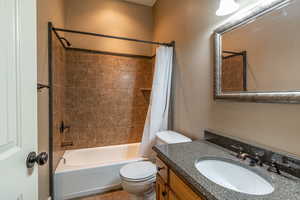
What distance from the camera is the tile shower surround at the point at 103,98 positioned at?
2436mm

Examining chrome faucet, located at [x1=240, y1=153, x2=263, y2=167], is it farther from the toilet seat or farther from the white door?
the white door

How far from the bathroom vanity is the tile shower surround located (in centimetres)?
169

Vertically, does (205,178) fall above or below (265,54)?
below

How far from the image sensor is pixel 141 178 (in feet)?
4.85

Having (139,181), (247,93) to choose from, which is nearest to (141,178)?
(139,181)

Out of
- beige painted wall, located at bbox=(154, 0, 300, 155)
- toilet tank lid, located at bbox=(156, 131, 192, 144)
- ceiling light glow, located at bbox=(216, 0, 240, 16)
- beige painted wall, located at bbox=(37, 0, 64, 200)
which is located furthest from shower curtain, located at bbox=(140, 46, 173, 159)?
beige painted wall, located at bbox=(37, 0, 64, 200)

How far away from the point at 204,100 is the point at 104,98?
1767mm

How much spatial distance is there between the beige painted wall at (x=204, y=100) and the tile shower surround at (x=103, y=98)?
0.94 meters

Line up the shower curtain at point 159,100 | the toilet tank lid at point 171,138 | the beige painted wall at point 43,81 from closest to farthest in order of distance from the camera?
1. the beige painted wall at point 43,81
2. the toilet tank lid at point 171,138
3. the shower curtain at point 159,100

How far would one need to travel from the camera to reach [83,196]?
5.99 ft

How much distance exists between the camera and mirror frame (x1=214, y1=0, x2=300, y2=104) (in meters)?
0.85

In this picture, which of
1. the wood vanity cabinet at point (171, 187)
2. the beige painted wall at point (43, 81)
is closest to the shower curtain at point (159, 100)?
the wood vanity cabinet at point (171, 187)

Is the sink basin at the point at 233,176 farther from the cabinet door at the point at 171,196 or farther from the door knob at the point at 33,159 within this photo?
the door knob at the point at 33,159

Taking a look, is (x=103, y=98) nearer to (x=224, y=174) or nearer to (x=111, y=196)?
(x=111, y=196)
